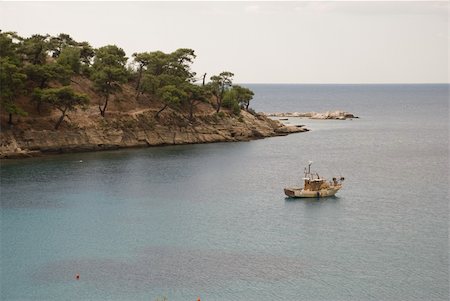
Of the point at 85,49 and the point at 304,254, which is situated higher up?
the point at 85,49

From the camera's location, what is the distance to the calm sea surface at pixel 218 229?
2110 inches

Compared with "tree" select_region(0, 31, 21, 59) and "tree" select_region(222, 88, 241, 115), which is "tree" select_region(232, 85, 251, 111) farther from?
"tree" select_region(0, 31, 21, 59)

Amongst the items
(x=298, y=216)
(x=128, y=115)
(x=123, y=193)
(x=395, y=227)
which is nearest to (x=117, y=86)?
(x=128, y=115)

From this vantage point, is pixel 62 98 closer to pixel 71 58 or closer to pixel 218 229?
pixel 71 58

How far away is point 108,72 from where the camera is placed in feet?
441

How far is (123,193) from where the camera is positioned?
90688 millimetres

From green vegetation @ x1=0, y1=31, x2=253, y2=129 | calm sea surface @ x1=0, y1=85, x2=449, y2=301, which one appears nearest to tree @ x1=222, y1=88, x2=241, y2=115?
green vegetation @ x1=0, y1=31, x2=253, y2=129

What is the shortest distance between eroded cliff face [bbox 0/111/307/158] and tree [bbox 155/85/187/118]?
445 centimetres

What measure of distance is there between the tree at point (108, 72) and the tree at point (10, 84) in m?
18.5

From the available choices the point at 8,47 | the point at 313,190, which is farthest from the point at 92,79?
the point at 313,190

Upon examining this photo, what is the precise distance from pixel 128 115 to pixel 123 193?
48.8 metres

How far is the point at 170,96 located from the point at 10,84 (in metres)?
36.6

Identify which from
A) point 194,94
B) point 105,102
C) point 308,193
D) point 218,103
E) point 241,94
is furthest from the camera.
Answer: point 241,94

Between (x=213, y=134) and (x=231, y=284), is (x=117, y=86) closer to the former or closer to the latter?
(x=213, y=134)
